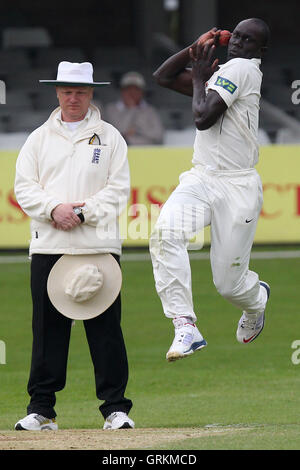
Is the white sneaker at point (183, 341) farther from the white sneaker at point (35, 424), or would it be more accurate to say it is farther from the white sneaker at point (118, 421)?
the white sneaker at point (35, 424)

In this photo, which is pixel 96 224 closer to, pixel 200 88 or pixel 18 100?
pixel 200 88

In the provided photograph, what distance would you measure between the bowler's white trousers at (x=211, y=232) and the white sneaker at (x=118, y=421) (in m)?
0.79

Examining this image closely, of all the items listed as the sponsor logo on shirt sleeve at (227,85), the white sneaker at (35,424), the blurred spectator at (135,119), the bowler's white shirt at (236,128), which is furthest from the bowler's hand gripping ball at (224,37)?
the blurred spectator at (135,119)

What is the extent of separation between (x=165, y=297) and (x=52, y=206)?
1.02m

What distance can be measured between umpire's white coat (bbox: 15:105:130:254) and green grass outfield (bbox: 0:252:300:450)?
5.31ft

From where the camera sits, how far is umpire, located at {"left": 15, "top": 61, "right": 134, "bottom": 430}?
8.14 meters

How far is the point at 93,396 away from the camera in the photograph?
1070 centimetres

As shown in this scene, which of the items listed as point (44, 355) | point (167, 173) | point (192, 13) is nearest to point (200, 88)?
point (44, 355)

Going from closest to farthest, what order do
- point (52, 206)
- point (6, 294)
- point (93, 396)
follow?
1. point (52, 206)
2. point (93, 396)
3. point (6, 294)

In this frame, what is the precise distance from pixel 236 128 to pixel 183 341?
5.35 feet

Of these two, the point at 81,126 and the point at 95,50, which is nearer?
the point at 81,126

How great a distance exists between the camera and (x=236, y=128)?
8.34 metres

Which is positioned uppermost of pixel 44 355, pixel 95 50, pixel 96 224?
pixel 95 50
